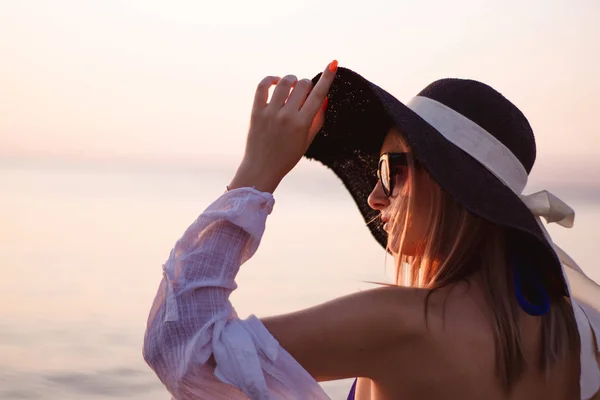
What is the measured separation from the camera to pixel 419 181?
88.0 inches

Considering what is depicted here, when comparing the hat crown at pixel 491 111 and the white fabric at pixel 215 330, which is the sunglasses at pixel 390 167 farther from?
the white fabric at pixel 215 330

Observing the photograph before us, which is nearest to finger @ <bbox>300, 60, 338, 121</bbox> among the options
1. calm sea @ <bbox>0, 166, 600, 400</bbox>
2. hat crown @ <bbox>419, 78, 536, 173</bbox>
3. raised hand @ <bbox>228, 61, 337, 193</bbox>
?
raised hand @ <bbox>228, 61, 337, 193</bbox>

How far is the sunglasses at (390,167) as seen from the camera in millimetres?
2275

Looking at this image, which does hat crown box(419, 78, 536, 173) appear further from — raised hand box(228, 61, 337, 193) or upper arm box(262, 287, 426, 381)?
upper arm box(262, 287, 426, 381)

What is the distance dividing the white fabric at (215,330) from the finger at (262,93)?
0.80 feet

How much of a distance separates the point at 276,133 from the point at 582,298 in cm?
106

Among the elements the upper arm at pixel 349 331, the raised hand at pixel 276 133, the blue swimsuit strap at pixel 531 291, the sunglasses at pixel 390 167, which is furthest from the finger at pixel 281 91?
the blue swimsuit strap at pixel 531 291

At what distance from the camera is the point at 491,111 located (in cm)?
227

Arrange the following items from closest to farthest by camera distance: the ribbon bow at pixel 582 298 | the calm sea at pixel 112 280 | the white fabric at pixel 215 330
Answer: the white fabric at pixel 215 330 → the ribbon bow at pixel 582 298 → the calm sea at pixel 112 280

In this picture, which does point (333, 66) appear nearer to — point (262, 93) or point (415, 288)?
point (262, 93)

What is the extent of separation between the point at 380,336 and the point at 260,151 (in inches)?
20.7

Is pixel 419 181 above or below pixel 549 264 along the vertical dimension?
above

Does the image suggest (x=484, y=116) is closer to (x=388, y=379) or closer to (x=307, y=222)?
(x=388, y=379)

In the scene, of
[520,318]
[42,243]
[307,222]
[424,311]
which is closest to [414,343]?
[424,311]
